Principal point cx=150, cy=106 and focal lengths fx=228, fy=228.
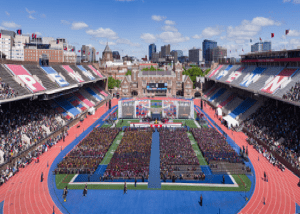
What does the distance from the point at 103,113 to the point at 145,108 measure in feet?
41.8

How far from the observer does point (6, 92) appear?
2905 cm

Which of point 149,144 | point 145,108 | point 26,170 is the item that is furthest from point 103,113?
point 26,170

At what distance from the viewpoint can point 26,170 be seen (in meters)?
24.9

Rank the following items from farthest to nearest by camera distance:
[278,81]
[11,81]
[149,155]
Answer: [278,81], [11,81], [149,155]

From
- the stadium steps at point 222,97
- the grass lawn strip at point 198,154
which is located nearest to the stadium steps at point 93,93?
the stadium steps at point 222,97

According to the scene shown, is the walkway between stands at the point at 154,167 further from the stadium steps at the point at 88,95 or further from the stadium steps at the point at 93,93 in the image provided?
the stadium steps at the point at 93,93

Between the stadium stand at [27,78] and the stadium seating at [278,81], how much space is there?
1466 inches

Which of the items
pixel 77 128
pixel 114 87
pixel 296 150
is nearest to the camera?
pixel 296 150

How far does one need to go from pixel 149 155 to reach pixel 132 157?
232 cm

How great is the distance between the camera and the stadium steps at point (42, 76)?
41.3 meters

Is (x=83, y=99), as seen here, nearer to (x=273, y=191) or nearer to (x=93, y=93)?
(x=93, y=93)

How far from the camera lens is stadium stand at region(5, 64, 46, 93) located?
35.9 m

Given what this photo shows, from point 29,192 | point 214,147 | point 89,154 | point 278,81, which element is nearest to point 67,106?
point 89,154

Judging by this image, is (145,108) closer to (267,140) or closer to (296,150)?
(267,140)
